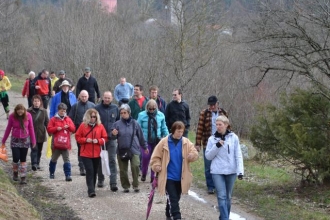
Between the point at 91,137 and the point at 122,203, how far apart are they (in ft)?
4.40

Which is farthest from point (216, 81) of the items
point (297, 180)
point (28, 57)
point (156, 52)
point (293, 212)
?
point (28, 57)

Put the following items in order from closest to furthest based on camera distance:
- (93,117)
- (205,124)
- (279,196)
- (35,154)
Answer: (93,117)
(205,124)
(279,196)
(35,154)

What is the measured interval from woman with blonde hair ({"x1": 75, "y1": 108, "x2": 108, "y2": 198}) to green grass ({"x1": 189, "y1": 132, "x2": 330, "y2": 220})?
2611 mm

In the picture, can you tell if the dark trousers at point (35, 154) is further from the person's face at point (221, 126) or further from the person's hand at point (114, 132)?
the person's face at point (221, 126)

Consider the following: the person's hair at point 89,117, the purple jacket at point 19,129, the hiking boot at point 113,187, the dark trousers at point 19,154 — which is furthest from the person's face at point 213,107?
the dark trousers at point 19,154

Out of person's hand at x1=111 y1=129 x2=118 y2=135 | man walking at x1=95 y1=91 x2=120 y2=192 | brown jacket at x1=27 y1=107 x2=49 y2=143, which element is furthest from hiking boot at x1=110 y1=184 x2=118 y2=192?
brown jacket at x1=27 y1=107 x2=49 y2=143

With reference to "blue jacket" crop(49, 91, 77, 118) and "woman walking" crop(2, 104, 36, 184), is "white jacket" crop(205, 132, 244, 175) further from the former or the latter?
"blue jacket" crop(49, 91, 77, 118)

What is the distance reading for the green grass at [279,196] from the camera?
1030 cm

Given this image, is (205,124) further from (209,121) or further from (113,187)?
(113,187)

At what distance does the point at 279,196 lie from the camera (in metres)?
11.7

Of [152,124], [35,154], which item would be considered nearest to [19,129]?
[35,154]

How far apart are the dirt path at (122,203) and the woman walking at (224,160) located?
103cm

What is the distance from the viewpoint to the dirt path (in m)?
9.85

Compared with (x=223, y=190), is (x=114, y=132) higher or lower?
higher
